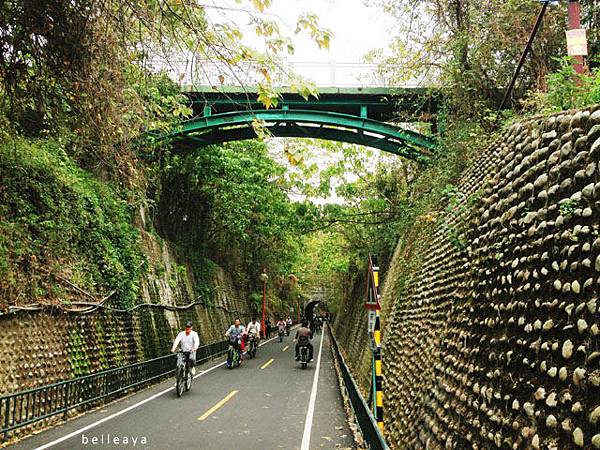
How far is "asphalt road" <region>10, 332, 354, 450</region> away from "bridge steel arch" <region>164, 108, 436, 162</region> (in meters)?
9.06

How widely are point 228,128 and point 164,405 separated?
43.8 feet

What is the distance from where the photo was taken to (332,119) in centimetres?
2012

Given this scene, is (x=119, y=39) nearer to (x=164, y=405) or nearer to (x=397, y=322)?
(x=164, y=405)

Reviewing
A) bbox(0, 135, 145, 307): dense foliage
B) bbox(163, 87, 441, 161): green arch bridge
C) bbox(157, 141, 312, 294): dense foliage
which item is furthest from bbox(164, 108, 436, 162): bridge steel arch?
bbox(0, 135, 145, 307): dense foliage

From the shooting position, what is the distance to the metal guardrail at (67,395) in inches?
321

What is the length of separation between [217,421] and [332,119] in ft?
45.4

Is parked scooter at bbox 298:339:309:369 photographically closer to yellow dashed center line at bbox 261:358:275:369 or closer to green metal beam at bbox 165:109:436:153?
yellow dashed center line at bbox 261:358:275:369

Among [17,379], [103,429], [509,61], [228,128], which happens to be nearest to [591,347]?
[103,429]

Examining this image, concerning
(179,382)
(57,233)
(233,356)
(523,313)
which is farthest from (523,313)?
(233,356)

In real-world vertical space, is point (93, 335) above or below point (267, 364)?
above

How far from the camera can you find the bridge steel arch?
18.9 m

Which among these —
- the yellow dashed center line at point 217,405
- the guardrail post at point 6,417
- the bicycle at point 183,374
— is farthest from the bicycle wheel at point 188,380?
the guardrail post at point 6,417

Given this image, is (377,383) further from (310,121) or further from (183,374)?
(310,121)

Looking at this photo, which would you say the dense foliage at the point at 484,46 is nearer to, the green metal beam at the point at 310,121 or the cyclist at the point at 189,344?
the green metal beam at the point at 310,121
